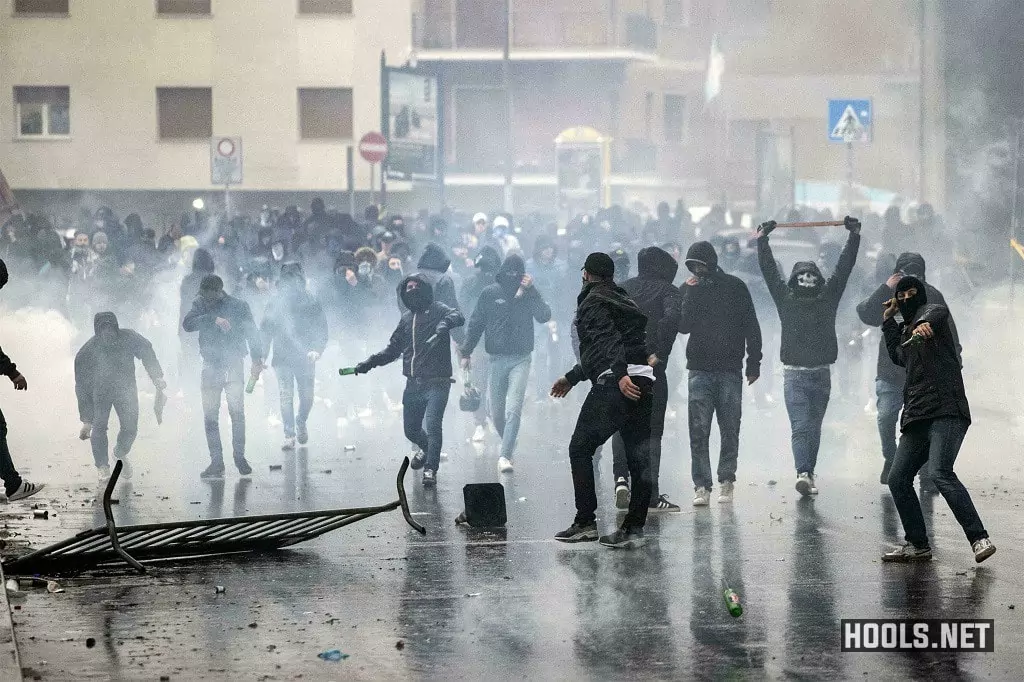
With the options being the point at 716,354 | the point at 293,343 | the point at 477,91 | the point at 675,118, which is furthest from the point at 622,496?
the point at 675,118

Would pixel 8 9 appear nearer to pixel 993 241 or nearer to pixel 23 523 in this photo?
pixel 993 241

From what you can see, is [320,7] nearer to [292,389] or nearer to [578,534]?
[292,389]

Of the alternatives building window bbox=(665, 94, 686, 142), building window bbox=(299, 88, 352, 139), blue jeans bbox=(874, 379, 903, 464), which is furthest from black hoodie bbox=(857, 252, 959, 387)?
building window bbox=(665, 94, 686, 142)

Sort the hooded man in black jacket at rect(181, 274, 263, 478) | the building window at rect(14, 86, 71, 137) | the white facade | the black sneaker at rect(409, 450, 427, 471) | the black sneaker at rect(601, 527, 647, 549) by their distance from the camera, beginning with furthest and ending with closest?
the building window at rect(14, 86, 71, 137) < the white facade < the hooded man in black jacket at rect(181, 274, 263, 478) < the black sneaker at rect(409, 450, 427, 471) < the black sneaker at rect(601, 527, 647, 549)

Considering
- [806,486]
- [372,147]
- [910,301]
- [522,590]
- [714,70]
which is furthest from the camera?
[714,70]

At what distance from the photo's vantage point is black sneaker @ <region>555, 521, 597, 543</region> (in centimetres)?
1028

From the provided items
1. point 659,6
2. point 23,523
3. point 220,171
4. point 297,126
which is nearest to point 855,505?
point 23,523

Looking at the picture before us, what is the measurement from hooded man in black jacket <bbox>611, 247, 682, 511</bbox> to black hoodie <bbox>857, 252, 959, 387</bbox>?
1.41m

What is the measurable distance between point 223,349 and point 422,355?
6.04 ft

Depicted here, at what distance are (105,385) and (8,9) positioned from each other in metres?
30.7

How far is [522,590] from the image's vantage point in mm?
8711

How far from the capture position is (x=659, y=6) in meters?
53.5

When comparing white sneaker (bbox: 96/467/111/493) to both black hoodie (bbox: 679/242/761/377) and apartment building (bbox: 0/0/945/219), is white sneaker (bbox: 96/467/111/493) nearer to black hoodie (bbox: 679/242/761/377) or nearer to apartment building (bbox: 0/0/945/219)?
black hoodie (bbox: 679/242/761/377)

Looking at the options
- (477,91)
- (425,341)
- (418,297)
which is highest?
(477,91)
